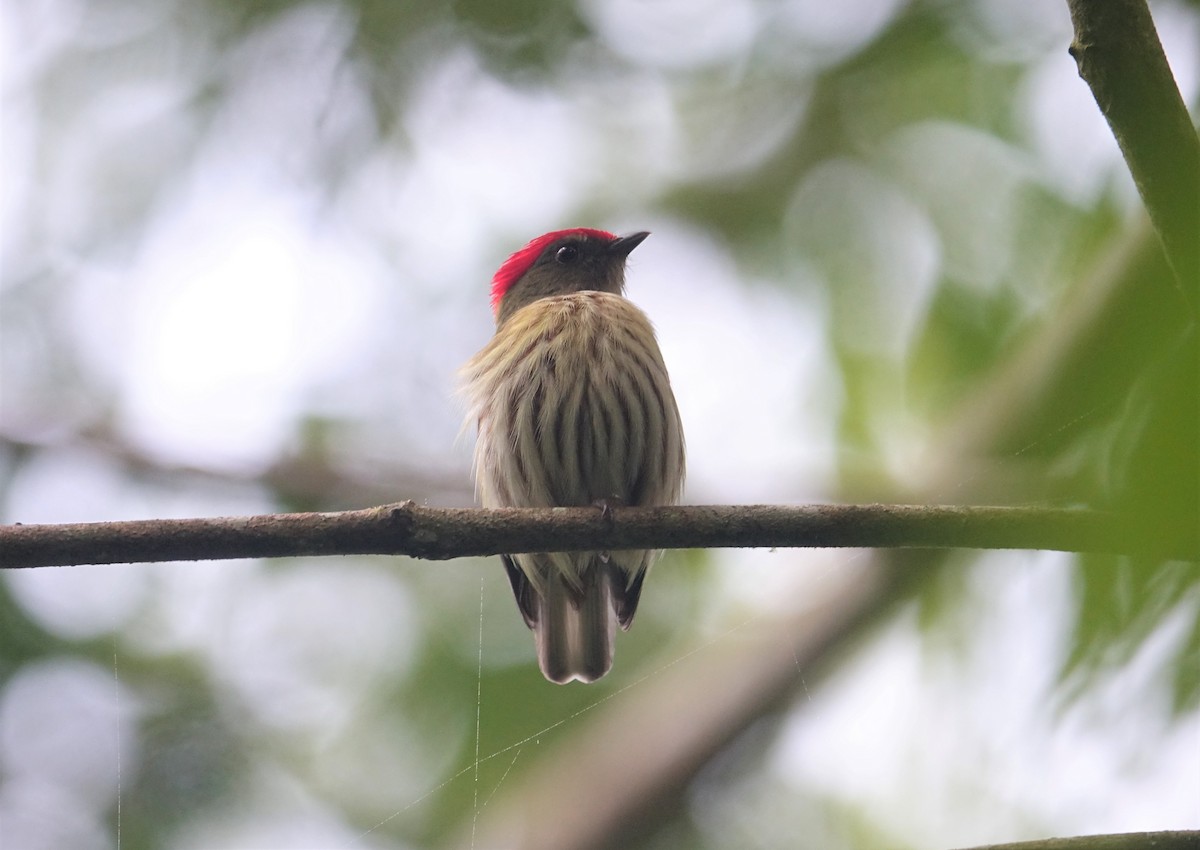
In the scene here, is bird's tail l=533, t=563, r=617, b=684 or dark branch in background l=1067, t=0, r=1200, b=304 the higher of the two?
dark branch in background l=1067, t=0, r=1200, b=304

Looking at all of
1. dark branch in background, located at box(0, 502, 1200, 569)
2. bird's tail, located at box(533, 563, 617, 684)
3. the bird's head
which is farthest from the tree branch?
the bird's head

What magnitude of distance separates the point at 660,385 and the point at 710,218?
333cm

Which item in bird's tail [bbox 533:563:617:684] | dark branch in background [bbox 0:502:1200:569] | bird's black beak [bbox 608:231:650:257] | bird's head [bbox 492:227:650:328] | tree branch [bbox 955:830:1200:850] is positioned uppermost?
bird's black beak [bbox 608:231:650:257]

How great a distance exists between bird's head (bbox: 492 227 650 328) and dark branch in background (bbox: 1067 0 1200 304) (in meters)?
3.77

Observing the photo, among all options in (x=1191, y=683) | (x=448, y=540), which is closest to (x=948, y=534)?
(x=448, y=540)

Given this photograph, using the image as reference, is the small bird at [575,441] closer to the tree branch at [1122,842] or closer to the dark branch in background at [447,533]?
the dark branch in background at [447,533]

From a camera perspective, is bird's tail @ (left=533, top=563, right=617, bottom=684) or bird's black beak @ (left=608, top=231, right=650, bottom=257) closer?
bird's tail @ (left=533, top=563, right=617, bottom=684)

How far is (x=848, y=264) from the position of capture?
293 inches

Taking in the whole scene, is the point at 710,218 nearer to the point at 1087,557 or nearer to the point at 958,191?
the point at 958,191

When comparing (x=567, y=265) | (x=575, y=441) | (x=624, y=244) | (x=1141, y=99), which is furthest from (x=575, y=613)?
(x=1141, y=99)

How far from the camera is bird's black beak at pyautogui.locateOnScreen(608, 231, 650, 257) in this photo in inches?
241

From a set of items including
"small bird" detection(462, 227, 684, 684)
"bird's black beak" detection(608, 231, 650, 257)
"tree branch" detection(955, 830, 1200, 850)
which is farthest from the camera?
"bird's black beak" detection(608, 231, 650, 257)

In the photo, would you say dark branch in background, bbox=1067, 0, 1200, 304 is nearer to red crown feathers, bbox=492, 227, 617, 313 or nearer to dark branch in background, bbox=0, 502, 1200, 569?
dark branch in background, bbox=0, 502, 1200, 569

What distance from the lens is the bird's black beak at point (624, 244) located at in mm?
6113
